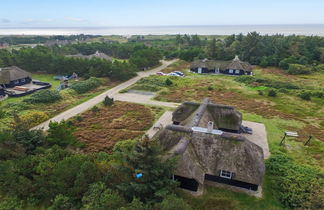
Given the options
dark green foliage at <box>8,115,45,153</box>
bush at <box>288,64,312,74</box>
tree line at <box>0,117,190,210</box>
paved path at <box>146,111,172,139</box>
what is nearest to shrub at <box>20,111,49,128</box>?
dark green foliage at <box>8,115,45,153</box>

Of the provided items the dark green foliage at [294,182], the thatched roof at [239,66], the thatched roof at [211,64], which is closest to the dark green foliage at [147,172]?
the dark green foliage at [294,182]

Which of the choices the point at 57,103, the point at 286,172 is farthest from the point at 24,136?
the point at 286,172

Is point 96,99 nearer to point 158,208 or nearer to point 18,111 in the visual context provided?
point 18,111

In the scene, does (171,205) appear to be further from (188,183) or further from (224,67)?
(224,67)

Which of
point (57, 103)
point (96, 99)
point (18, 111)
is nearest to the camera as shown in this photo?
point (18, 111)

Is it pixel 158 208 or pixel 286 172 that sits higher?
pixel 158 208

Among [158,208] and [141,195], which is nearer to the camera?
[158,208]
